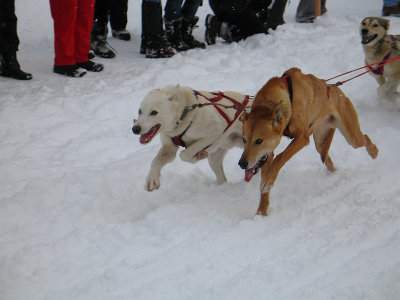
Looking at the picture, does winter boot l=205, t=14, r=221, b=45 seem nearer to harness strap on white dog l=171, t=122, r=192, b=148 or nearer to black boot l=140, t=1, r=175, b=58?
black boot l=140, t=1, r=175, b=58

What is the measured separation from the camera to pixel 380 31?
4.92m

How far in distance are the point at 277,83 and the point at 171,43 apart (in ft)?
13.9

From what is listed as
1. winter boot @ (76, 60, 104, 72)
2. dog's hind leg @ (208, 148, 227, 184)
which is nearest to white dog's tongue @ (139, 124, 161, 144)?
dog's hind leg @ (208, 148, 227, 184)

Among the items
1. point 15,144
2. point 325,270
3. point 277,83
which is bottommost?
point 15,144

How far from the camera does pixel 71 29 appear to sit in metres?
4.93

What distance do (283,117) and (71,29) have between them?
341 cm

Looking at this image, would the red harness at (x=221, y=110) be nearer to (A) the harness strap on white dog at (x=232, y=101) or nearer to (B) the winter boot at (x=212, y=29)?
(A) the harness strap on white dog at (x=232, y=101)

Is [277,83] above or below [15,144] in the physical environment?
above

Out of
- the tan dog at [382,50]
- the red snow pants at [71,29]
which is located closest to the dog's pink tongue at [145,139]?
the red snow pants at [71,29]

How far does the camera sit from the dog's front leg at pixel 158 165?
3049 millimetres

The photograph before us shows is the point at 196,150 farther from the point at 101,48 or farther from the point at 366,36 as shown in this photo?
the point at 101,48

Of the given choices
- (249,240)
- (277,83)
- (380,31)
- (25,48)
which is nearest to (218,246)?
(249,240)

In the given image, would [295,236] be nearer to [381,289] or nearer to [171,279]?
[381,289]

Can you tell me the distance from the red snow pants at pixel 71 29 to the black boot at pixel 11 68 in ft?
1.47
